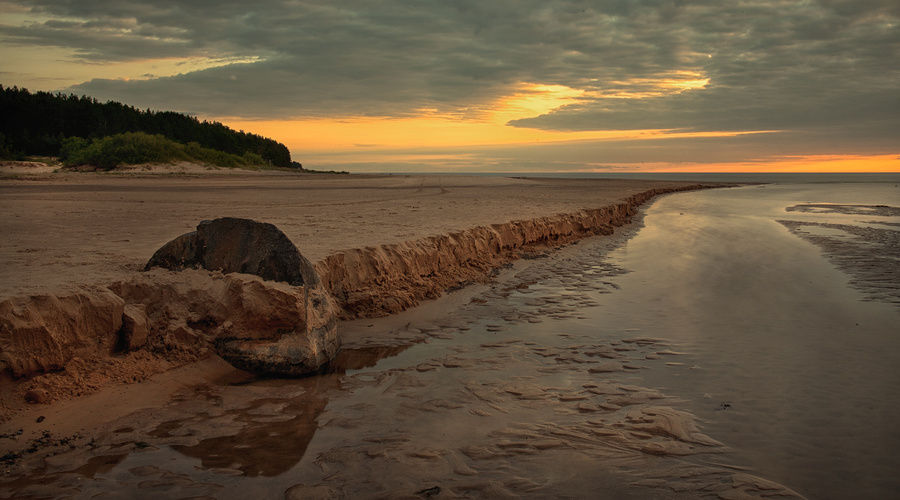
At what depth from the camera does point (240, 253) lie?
510 cm

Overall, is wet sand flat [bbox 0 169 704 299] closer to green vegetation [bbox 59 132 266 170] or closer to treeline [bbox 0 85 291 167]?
green vegetation [bbox 59 132 266 170]

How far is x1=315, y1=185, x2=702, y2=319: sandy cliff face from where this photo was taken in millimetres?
6344

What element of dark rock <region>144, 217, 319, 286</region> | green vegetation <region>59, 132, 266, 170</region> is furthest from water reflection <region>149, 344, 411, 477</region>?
green vegetation <region>59, 132, 266, 170</region>

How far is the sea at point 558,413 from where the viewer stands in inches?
117

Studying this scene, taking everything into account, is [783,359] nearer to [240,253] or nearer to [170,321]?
[240,253]

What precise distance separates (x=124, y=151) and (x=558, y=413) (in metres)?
32.1

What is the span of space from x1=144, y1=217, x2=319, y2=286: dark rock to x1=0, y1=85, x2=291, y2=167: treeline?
30889mm

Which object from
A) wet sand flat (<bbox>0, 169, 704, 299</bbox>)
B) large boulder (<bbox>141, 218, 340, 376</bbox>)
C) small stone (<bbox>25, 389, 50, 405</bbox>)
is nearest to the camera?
small stone (<bbox>25, 389, 50, 405</bbox>)

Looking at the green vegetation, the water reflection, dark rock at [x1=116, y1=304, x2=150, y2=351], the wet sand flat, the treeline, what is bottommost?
the water reflection

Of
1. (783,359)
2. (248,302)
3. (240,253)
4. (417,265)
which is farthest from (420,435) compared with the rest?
(417,265)

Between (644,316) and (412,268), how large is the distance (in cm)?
298

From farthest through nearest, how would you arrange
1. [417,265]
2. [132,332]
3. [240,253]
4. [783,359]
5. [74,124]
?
[74,124] → [417,265] → [240,253] → [783,359] → [132,332]

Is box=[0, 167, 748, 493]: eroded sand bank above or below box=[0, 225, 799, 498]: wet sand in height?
above

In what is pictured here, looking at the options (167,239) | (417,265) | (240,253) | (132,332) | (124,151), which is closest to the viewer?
(132,332)
